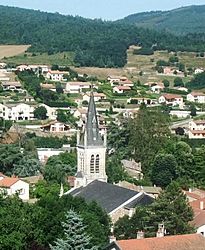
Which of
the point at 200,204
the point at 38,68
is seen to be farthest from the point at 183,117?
the point at 200,204

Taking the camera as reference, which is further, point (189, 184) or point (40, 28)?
point (40, 28)

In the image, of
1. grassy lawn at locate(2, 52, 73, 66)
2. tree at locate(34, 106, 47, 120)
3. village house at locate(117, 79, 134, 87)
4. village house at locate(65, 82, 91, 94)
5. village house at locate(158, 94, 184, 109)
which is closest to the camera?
tree at locate(34, 106, 47, 120)

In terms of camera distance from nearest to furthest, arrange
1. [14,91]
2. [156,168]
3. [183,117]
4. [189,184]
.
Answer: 1. [189,184]
2. [156,168]
3. [183,117]
4. [14,91]

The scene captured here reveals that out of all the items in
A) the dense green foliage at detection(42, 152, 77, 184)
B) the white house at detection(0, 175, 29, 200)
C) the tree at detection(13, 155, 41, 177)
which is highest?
the white house at detection(0, 175, 29, 200)

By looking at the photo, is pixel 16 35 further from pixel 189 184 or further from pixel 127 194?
pixel 127 194

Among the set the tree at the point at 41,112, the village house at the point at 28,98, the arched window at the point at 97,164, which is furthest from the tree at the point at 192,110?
the arched window at the point at 97,164

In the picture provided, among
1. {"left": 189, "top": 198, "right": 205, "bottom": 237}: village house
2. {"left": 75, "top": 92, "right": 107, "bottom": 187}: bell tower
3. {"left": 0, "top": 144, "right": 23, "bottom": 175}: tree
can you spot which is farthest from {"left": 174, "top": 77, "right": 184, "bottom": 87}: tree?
{"left": 189, "top": 198, "right": 205, "bottom": 237}: village house

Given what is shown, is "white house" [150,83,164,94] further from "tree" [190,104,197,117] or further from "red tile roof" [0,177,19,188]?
"red tile roof" [0,177,19,188]
